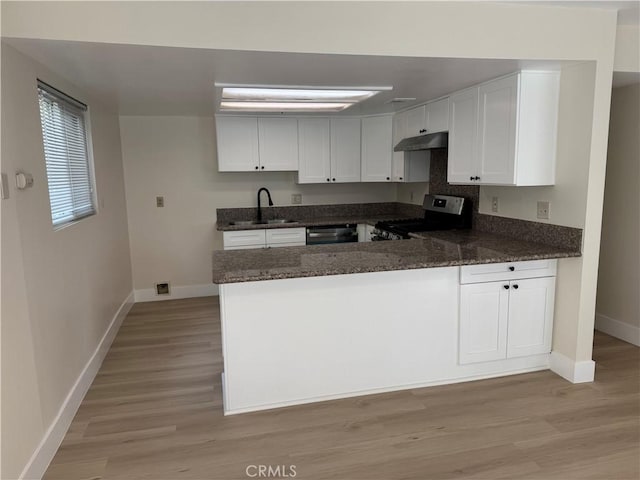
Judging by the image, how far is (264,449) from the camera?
2.26 meters

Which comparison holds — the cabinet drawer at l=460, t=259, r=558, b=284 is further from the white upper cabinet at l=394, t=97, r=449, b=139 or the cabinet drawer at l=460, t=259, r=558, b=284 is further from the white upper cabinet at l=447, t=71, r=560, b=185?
the white upper cabinet at l=394, t=97, r=449, b=139

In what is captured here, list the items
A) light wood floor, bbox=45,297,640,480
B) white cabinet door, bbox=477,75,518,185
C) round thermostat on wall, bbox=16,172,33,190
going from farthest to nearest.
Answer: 1. white cabinet door, bbox=477,75,518,185
2. light wood floor, bbox=45,297,640,480
3. round thermostat on wall, bbox=16,172,33,190

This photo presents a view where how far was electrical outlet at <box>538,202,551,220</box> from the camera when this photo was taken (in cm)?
303

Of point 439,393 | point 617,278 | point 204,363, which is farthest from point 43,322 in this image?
point 617,278

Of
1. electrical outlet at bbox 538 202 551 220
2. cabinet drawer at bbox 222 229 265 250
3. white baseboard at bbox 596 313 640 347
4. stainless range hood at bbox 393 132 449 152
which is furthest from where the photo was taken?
cabinet drawer at bbox 222 229 265 250

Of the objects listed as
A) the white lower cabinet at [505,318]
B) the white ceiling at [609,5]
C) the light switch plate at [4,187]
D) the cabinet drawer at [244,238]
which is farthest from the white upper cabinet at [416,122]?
the light switch plate at [4,187]

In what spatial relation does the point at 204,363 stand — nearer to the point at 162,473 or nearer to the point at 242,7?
the point at 162,473

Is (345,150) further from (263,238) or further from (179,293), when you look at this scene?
(179,293)

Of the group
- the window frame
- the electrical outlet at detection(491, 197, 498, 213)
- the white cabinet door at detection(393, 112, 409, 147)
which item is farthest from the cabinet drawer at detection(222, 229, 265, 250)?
the electrical outlet at detection(491, 197, 498, 213)

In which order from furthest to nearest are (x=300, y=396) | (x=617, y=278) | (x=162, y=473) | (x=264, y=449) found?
1. (x=617, y=278)
2. (x=300, y=396)
3. (x=264, y=449)
4. (x=162, y=473)

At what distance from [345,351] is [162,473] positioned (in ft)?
3.88

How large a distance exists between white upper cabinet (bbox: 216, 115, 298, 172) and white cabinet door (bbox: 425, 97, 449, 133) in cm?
148
